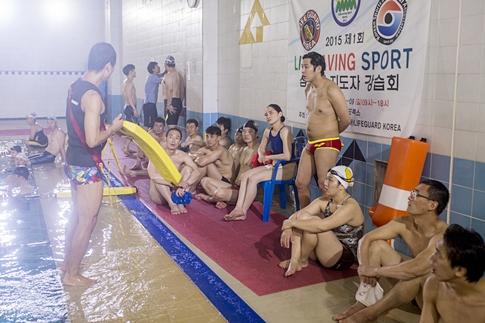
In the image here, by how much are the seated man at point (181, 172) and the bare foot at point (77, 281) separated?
2.44 metres

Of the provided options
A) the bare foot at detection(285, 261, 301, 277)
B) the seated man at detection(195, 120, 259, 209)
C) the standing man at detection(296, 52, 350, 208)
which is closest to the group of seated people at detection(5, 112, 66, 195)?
the seated man at detection(195, 120, 259, 209)

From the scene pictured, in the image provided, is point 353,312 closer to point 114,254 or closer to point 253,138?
point 114,254

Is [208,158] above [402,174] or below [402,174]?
below

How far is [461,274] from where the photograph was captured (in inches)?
108

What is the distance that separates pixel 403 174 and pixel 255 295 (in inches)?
72.8

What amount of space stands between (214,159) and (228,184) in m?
0.44

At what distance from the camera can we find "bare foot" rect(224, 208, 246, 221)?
6742 millimetres

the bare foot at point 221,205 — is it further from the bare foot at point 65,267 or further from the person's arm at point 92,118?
the person's arm at point 92,118

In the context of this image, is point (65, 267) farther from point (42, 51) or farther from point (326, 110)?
point (42, 51)

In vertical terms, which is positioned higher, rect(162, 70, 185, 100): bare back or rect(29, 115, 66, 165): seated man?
rect(162, 70, 185, 100): bare back

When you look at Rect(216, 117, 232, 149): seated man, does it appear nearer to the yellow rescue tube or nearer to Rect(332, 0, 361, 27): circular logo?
Rect(332, 0, 361, 27): circular logo

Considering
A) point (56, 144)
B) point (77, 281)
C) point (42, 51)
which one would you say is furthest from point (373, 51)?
point (42, 51)

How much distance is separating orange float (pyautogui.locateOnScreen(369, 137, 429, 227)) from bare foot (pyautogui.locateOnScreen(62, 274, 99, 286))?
2.87 metres

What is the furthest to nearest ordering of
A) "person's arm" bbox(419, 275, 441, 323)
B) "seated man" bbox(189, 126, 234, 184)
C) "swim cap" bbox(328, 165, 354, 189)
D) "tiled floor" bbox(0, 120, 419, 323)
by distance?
1. "seated man" bbox(189, 126, 234, 184)
2. "swim cap" bbox(328, 165, 354, 189)
3. "tiled floor" bbox(0, 120, 419, 323)
4. "person's arm" bbox(419, 275, 441, 323)
